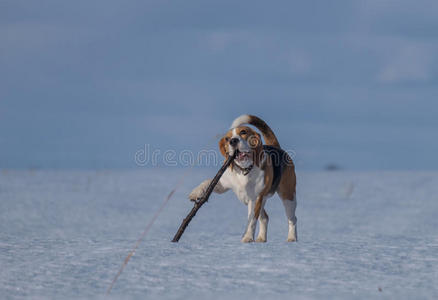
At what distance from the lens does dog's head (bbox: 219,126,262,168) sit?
20.2ft

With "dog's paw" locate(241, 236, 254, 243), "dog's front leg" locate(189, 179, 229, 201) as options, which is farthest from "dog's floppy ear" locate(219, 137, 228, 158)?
"dog's paw" locate(241, 236, 254, 243)

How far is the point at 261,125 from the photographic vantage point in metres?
7.00

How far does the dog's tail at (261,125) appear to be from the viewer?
6.49 meters

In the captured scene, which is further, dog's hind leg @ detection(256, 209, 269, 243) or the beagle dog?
dog's hind leg @ detection(256, 209, 269, 243)

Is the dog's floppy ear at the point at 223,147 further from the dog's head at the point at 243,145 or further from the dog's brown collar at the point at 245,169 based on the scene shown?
the dog's brown collar at the point at 245,169

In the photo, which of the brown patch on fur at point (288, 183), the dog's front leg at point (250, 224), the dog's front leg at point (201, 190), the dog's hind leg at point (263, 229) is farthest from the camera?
the brown patch on fur at point (288, 183)

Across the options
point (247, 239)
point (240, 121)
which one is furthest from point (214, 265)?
point (240, 121)

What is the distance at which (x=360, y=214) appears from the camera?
13.9m

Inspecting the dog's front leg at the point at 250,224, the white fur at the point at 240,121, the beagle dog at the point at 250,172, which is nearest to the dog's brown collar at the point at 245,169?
the beagle dog at the point at 250,172

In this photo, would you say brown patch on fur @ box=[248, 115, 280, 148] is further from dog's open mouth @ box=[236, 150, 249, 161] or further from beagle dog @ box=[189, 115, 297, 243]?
dog's open mouth @ box=[236, 150, 249, 161]

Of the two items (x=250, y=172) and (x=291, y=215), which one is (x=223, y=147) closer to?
(x=250, y=172)

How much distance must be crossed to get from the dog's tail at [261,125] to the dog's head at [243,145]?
0.15 metres

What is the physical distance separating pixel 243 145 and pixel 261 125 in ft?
3.01

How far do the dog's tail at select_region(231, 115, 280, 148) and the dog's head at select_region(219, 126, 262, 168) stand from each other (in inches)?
6.1
